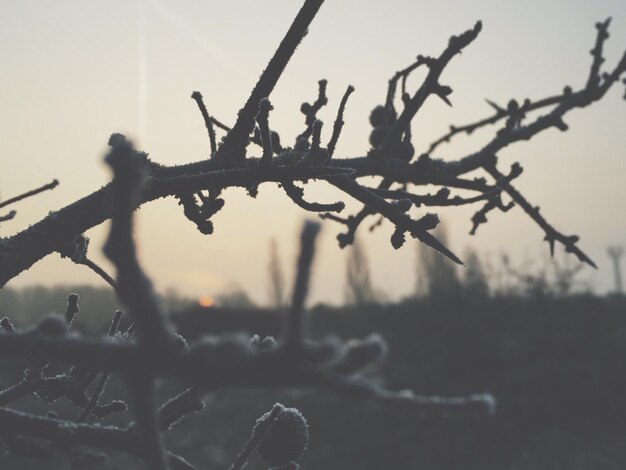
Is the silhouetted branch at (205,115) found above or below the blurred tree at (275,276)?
below

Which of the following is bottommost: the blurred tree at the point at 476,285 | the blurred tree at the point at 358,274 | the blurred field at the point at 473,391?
the blurred field at the point at 473,391

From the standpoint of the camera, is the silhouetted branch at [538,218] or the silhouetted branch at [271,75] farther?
the silhouetted branch at [538,218]

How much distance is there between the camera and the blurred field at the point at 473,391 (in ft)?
46.5

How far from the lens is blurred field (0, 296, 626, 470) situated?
558 inches

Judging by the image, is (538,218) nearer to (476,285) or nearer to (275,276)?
(476,285)

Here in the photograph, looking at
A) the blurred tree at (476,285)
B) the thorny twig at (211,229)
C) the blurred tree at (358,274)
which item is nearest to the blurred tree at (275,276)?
the blurred tree at (358,274)

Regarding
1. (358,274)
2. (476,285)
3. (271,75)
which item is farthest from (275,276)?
(271,75)

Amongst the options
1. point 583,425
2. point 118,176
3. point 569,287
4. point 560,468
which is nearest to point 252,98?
point 118,176

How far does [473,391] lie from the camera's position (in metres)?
16.7

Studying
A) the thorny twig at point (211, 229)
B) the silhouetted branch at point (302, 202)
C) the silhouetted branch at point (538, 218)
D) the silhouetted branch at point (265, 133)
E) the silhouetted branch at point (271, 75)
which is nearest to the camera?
the thorny twig at point (211, 229)

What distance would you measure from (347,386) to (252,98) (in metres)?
1.30

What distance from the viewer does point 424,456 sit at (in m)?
14.3

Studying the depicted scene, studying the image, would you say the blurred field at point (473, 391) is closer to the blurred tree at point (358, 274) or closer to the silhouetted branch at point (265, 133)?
the silhouetted branch at point (265, 133)

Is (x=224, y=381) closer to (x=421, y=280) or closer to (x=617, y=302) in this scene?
(x=617, y=302)
